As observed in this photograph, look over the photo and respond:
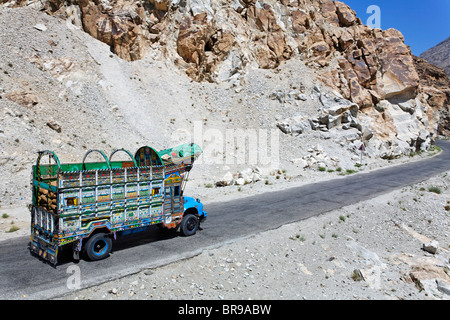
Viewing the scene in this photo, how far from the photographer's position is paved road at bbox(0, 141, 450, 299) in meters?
7.04

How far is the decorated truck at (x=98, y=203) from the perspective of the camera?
7.54 metres

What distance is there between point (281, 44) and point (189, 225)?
33.1 meters

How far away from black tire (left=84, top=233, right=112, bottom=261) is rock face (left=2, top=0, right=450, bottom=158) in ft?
80.5

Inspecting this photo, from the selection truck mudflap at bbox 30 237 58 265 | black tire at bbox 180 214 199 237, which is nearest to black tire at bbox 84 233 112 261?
truck mudflap at bbox 30 237 58 265

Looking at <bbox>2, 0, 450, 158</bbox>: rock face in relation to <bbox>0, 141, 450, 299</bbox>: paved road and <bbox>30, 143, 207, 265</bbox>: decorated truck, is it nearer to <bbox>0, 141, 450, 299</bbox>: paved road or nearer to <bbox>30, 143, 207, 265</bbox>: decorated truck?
<bbox>0, 141, 450, 299</bbox>: paved road

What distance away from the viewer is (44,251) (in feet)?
26.0

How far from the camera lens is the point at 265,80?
3472cm

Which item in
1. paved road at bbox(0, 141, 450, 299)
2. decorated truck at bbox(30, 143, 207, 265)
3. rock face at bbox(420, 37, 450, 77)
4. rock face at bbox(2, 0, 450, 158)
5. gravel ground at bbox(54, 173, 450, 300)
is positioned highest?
rock face at bbox(420, 37, 450, 77)

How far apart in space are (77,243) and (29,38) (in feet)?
81.4

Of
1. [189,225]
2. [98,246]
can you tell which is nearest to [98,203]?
[98,246]

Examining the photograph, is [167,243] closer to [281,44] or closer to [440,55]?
[281,44]

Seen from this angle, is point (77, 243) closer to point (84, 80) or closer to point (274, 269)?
point (274, 269)

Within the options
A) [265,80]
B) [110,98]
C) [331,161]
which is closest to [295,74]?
[265,80]
